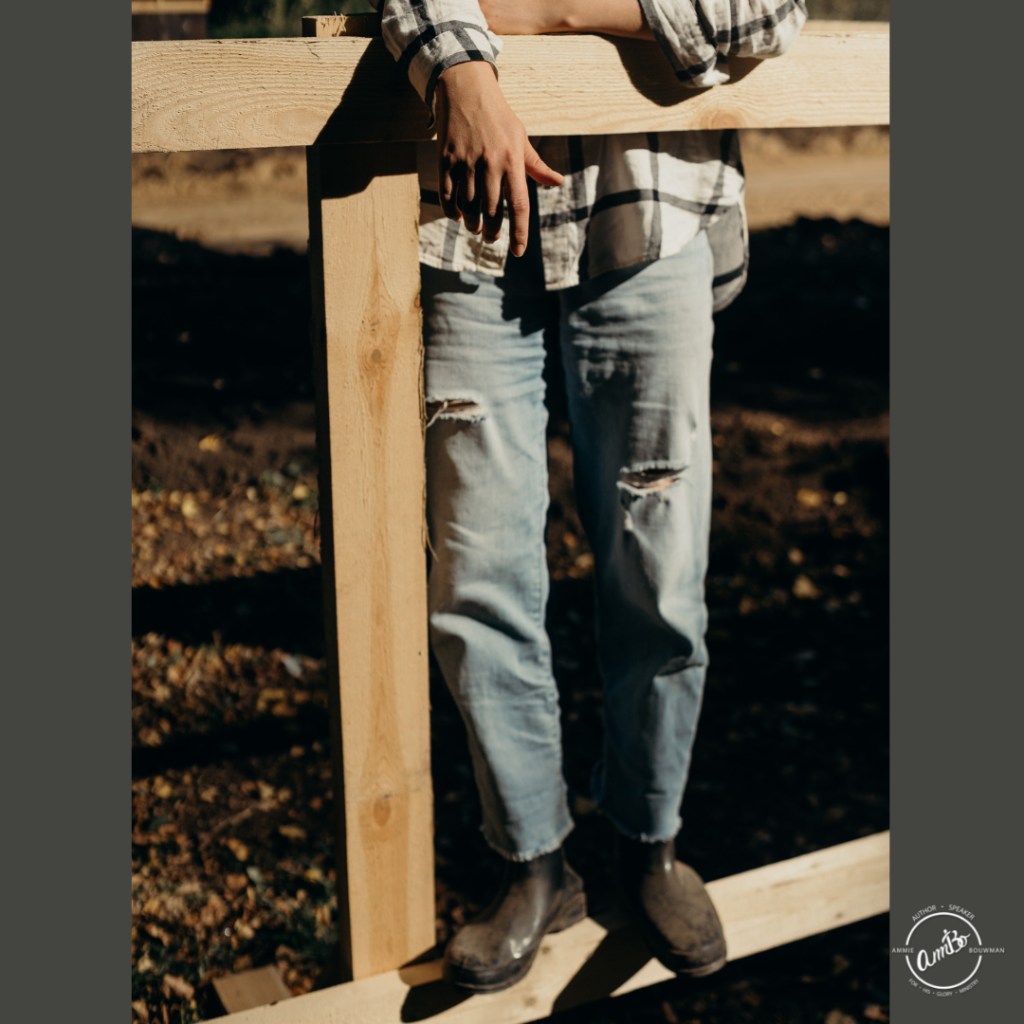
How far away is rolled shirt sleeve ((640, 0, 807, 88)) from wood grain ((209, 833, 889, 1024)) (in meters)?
1.66

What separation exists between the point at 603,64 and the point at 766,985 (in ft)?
7.34

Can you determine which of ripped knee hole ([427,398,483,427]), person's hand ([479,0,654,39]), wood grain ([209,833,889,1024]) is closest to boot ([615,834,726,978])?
wood grain ([209,833,889,1024])

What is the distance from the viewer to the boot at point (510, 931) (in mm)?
2021

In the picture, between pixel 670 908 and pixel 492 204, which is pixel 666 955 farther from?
pixel 492 204

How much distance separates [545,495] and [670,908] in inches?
34.6

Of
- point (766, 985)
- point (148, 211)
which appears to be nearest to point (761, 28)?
point (766, 985)

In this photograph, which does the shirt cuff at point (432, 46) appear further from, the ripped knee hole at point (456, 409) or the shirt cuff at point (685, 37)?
the ripped knee hole at point (456, 409)

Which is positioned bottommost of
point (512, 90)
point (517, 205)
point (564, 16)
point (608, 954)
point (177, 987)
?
point (177, 987)

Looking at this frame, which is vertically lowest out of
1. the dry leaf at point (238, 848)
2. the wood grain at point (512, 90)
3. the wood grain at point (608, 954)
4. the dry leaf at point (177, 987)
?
the dry leaf at point (177, 987)

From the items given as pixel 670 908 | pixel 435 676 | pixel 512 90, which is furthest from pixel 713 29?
pixel 435 676

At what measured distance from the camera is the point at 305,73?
1.54m

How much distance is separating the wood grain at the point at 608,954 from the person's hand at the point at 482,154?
143 cm

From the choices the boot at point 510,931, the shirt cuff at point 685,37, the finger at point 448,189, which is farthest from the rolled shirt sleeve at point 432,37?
the boot at point 510,931

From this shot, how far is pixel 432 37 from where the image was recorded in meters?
1.51
